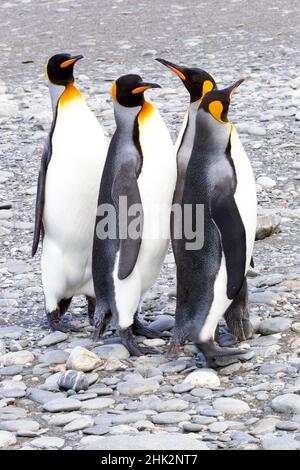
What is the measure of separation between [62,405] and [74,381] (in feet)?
0.62

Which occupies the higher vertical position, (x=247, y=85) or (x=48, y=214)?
(x=48, y=214)

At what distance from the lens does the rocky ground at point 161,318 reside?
342 centimetres

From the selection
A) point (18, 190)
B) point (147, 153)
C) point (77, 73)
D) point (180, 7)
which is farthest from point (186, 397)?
point (180, 7)

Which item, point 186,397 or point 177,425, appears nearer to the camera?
point 177,425

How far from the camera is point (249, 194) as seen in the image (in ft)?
13.2

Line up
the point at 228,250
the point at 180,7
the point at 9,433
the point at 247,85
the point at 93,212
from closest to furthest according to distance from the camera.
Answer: the point at 9,433 → the point at 228,250 → the point at 93,212 → the point at 247,85 → the point at 180,7

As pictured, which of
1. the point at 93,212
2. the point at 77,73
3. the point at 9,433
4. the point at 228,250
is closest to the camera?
the point at 9,433

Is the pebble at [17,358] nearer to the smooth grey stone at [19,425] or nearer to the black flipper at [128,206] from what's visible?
the black flipper at [128,206]

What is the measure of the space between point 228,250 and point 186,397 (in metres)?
0.58

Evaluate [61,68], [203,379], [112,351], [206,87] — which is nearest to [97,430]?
[203,379]

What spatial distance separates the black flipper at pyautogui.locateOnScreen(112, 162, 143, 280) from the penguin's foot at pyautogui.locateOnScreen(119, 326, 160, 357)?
23cm

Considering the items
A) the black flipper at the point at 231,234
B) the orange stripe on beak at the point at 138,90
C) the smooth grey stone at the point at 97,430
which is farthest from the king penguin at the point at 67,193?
Result: the smooth grey stone at the point at 97,430

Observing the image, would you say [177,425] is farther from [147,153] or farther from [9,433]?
[147,153]

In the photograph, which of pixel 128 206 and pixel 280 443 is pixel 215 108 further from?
pixel 280 443
